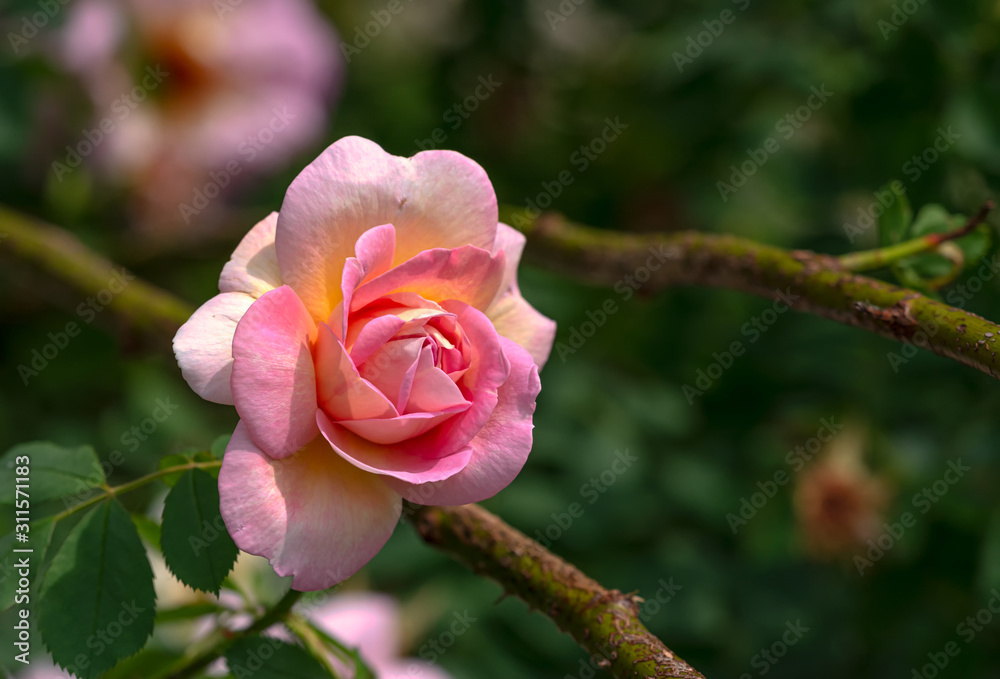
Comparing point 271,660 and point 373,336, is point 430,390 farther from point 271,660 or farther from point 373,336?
point 271,660

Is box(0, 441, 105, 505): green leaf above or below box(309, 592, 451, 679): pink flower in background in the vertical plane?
above

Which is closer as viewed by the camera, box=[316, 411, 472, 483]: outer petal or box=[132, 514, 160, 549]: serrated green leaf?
box=[316, 411, 472, 483]: outer petal

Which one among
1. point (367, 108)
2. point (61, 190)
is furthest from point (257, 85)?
point (61, 190)

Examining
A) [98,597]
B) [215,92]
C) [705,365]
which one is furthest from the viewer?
[215,92]

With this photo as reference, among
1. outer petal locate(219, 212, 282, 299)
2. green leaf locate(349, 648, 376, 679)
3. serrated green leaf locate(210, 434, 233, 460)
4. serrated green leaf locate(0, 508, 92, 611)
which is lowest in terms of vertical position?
green leaf locate(349, 648, 376, 679)

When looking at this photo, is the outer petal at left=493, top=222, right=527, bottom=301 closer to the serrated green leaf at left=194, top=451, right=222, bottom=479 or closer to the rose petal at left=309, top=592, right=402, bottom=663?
the serrated green leaf at left=194, top=451, right=222, bottom=479

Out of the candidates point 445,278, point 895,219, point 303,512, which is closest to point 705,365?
point 895,219

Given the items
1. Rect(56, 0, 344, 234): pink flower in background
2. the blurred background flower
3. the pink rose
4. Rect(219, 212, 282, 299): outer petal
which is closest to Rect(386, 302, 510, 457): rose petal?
the pink rose
